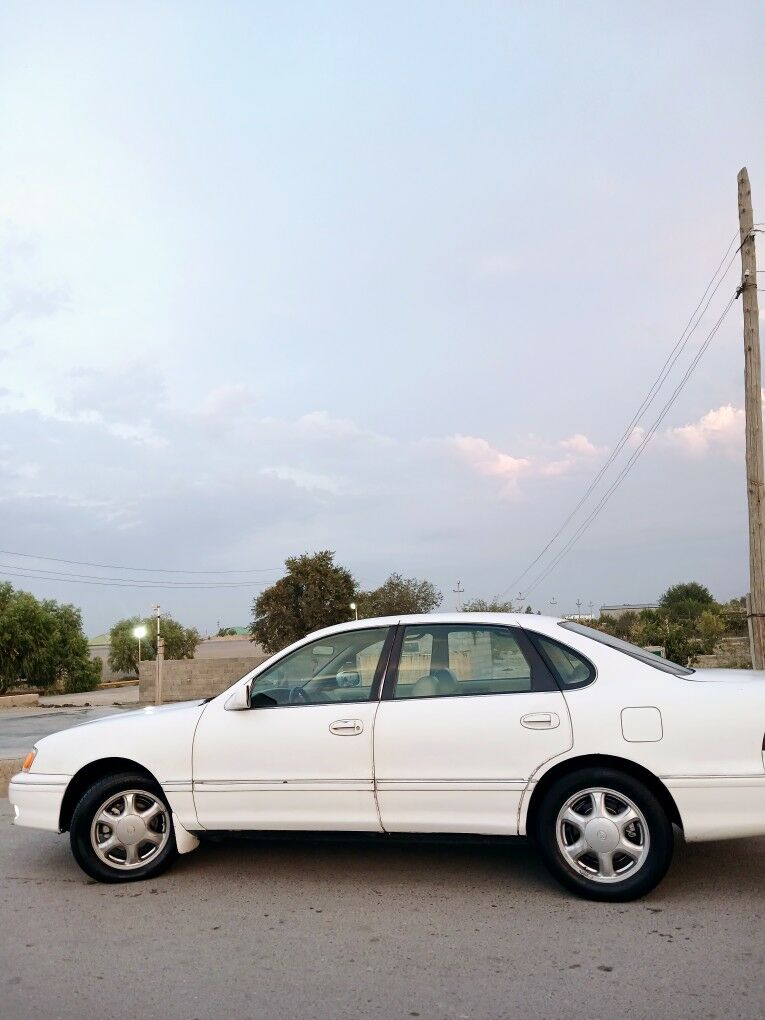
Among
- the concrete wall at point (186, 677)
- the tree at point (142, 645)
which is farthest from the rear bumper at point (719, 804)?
the tree at point (142, 645)

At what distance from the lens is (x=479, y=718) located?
477cm

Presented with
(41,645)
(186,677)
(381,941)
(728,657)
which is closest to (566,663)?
(381,941)

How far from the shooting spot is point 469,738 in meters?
4.74

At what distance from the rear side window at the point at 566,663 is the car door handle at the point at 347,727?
44.6 inches

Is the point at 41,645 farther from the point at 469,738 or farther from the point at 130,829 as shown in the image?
the point at 469,738

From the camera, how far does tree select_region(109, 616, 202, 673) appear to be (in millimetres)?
88000

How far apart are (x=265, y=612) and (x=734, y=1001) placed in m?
59.1

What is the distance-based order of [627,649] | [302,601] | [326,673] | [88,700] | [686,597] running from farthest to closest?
[686,597] → [302,601] → [88,700] → [326,673] → [627,649]

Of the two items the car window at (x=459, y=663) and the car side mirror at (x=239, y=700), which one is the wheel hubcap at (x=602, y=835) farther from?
the car side mirror at (x=239, y=700)

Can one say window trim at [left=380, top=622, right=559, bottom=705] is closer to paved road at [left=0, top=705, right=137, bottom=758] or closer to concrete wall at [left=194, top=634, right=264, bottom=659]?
paved road at [left=0, top=705, right=137, bottom=758]

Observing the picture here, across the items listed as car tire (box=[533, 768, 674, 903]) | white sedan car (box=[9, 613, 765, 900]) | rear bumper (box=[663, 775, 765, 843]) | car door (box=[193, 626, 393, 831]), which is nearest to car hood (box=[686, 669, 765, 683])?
white sedan car (box=[9, 613, 765, 900])

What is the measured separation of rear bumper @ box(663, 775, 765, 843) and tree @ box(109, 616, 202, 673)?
84682mm

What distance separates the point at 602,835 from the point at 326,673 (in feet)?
5.92

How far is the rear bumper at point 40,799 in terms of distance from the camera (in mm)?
5301
